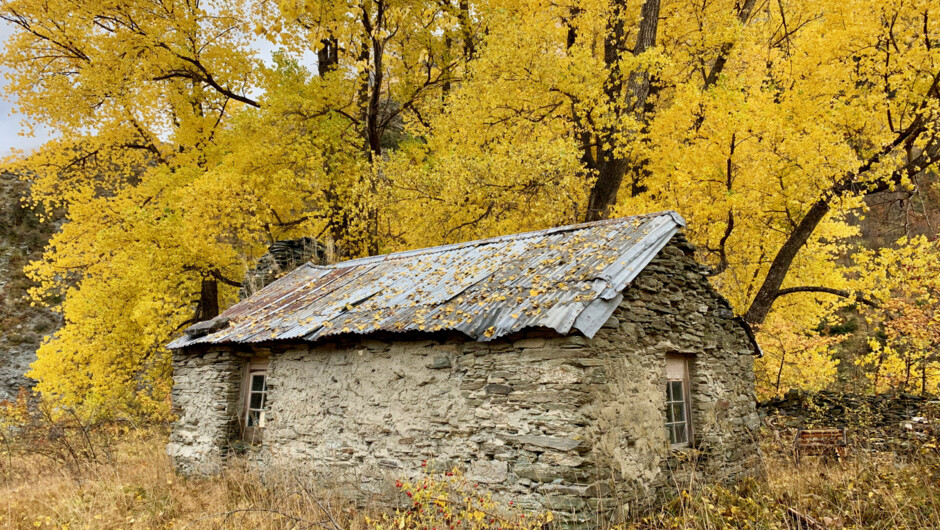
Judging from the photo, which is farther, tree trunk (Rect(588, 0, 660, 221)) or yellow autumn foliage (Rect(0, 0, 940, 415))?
tree trunk (Rect(588, 0, 660, 221))

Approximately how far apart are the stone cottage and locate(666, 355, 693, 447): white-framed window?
2 cm

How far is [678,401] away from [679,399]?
0.17 feet

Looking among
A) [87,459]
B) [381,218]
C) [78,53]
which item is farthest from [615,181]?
[78,53]

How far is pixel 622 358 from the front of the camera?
20.4ft

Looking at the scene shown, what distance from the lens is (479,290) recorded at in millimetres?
6895

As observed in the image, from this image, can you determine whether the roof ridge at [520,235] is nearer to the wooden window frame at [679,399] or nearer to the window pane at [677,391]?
the wooden window frame at [679,399]

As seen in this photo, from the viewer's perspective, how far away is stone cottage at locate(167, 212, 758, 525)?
570 centimetres

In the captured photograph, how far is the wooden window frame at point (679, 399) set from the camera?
23.5ft

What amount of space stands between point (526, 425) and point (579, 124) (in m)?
9.41

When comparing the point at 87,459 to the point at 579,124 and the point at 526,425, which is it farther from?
the point at 579,124

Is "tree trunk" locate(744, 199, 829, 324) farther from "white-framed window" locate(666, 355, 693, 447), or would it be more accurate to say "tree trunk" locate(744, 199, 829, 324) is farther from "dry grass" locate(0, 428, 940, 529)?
"white-framed window" locate(666, 355, 693, 447)

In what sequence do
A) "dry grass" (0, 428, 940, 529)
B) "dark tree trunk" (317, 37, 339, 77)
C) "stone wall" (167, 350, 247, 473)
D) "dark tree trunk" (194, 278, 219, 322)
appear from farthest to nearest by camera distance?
"dark tree trunk" (317, 37, 339, 77) → "dark tree trunk" (194, 278, 219, 322) → "stone wall" (167, 350, 247, 473) → "dry grass" (0, 428, 940, 529)

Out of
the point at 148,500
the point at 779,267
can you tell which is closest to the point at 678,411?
the point at 779,267

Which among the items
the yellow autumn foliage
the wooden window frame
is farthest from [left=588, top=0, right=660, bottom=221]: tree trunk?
the wooden window frame
